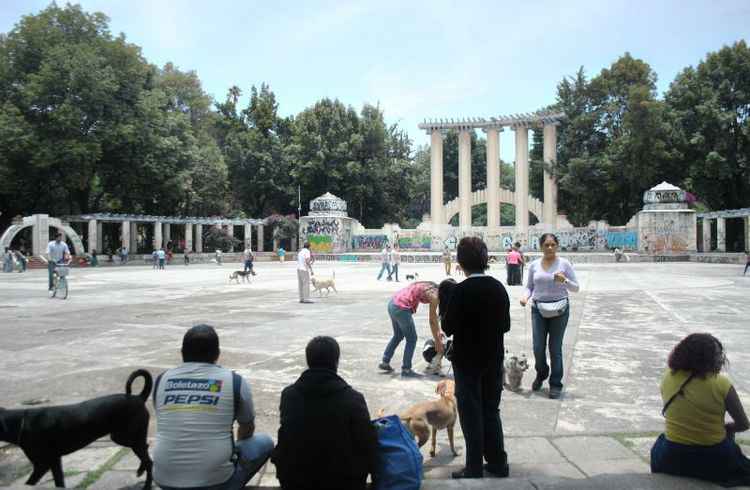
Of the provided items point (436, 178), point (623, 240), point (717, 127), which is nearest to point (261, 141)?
point (436, 178)

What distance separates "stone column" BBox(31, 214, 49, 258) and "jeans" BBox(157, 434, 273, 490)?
36.3 metres

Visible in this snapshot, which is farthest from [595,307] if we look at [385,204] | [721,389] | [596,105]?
[385,204]

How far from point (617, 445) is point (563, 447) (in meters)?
0.43

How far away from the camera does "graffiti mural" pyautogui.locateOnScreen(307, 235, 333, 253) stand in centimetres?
4816

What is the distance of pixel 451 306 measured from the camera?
3980mm

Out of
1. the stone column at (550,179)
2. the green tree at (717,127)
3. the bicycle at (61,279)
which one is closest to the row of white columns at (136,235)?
the bicycle at (61,279)

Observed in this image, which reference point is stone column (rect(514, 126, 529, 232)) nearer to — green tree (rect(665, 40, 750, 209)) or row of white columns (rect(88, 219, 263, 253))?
green tree (rect(665, 40, 750, 209))

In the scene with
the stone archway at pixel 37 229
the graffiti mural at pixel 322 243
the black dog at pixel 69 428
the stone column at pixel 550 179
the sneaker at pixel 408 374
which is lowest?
the sneaker at pixel 408 374

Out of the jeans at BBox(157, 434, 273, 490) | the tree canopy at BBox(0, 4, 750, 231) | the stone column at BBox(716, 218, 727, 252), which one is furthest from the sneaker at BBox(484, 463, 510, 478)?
the stone column at BBox(716, 218, 727, 252)

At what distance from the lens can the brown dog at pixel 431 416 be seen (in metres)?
4.21

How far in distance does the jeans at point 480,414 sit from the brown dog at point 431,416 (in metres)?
0.32

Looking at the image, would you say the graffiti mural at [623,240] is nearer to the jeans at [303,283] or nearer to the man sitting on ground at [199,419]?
the jeans at [303,283]

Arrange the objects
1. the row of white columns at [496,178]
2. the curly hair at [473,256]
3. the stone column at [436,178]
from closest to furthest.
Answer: the curly hair at [473,256]
the row of white columns at [496,178]
the stone column at [436,178]

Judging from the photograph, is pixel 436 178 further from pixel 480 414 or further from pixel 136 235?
pixel 480 414
